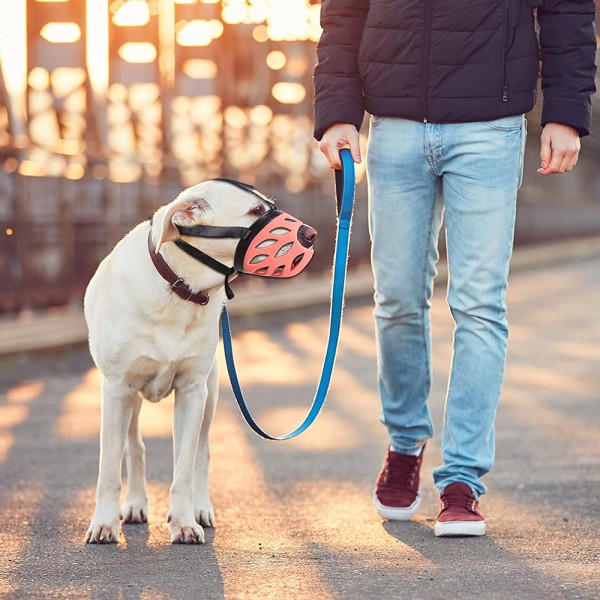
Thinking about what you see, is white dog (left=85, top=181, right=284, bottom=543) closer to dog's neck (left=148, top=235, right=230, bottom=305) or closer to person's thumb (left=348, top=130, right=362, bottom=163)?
dog's neck (left=148, top=235, right=230, bottom=305)

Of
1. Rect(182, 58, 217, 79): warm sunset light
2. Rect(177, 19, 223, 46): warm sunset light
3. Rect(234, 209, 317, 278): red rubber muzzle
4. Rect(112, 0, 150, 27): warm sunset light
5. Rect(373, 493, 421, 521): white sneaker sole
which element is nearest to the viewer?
Rect(234, 209, 317, 278): red rubber muzzle

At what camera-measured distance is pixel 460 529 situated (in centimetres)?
379

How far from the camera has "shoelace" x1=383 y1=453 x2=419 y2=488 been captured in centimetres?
413

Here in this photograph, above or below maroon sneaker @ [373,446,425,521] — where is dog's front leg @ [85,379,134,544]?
above

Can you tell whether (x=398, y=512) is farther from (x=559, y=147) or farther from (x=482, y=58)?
(x=482, y=58)

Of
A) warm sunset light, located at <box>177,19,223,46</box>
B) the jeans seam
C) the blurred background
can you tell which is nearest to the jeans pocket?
the jeans seam

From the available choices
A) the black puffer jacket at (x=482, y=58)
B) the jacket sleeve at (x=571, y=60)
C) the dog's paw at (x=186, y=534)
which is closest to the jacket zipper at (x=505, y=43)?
the black puffer jacket at (x=482, y=58)

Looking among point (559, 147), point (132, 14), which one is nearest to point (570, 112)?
point (559, 147)

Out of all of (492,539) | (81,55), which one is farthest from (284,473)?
(81,55)

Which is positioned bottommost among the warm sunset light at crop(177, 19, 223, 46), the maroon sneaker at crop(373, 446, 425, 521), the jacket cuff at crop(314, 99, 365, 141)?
the warm sunset light at crop(177, 19, 223, 46)

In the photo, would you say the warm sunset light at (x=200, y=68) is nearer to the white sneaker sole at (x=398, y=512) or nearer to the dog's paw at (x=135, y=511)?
the dog's paw at (x=135, y=511)

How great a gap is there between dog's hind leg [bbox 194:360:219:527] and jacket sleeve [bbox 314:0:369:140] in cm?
79

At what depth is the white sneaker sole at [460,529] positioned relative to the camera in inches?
149

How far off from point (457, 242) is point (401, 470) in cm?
70
